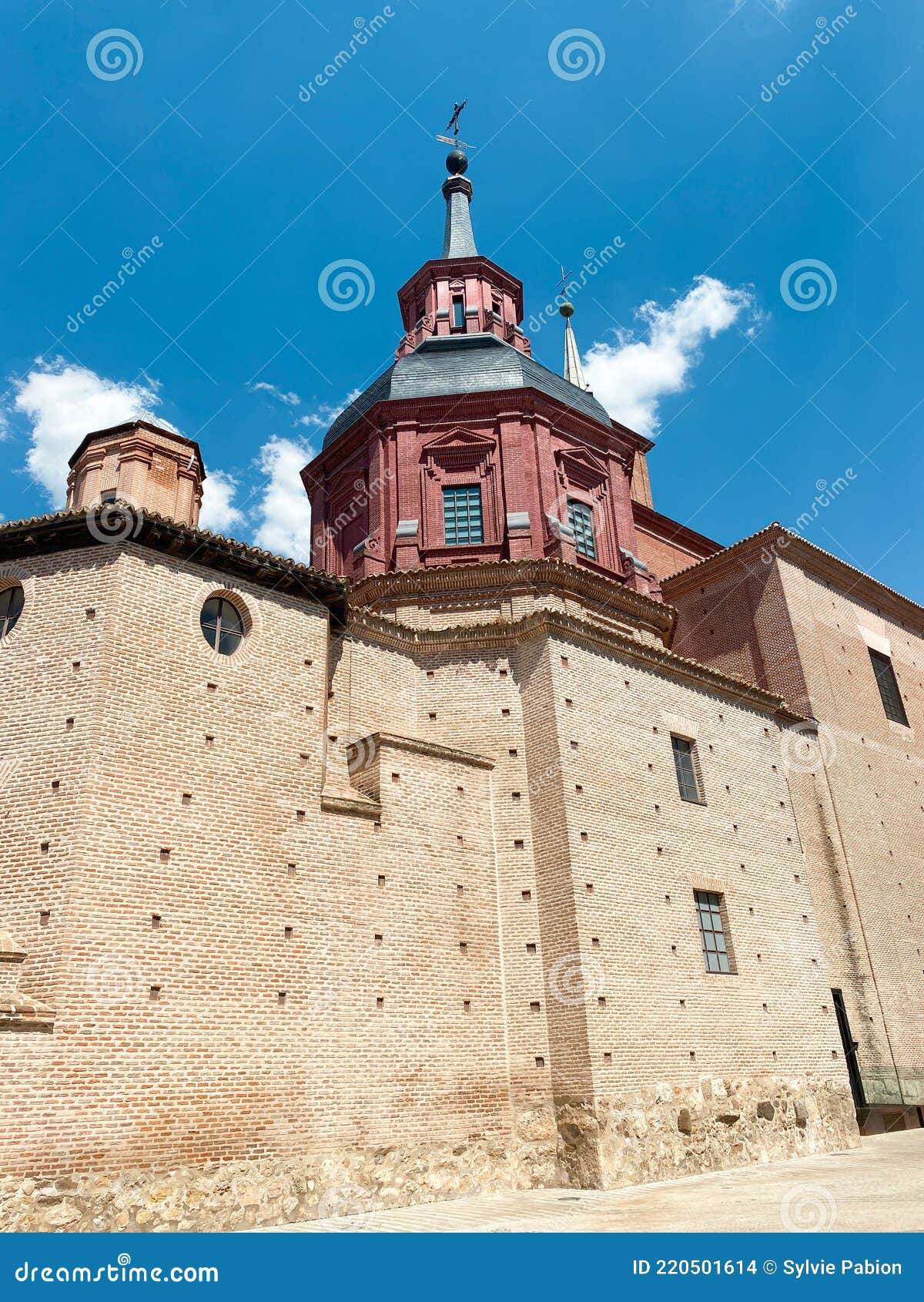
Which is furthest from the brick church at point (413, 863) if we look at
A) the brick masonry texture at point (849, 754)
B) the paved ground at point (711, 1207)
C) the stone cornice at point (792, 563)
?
the stone cornice at point (792, 563)

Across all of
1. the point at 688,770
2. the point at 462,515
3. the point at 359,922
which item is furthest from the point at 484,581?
the point at 359,922

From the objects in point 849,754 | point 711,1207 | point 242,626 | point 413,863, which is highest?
point 849,754

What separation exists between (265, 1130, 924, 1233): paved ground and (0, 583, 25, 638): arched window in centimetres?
830

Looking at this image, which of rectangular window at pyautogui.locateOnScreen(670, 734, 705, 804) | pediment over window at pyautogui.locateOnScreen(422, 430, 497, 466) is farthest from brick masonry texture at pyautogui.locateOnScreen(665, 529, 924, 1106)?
pediment over window at pyautogui.locateOnScreen(422, 430, 497, 466)

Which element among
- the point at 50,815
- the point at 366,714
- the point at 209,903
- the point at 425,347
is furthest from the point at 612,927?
the point at 425,347

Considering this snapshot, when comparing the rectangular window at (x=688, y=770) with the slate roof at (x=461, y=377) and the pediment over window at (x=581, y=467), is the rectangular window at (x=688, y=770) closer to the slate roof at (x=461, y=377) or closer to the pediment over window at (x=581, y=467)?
the pediment over window at (x=581, y=467)

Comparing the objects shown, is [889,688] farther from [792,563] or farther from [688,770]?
[688,770]

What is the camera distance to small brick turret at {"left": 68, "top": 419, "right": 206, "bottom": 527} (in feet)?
60.4

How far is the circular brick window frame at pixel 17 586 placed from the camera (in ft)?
40.3

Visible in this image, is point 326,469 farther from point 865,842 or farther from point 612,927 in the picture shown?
point 865,842

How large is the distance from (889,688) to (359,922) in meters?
18.7

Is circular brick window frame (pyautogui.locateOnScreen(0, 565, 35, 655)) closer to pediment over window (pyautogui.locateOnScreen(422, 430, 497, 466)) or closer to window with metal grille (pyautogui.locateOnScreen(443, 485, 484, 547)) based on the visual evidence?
window with metal grille (pyautogui.locateOnScreen(443, 485, 484, 547))

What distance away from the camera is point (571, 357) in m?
37.2

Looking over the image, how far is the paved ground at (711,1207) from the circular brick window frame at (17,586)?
7.99m
